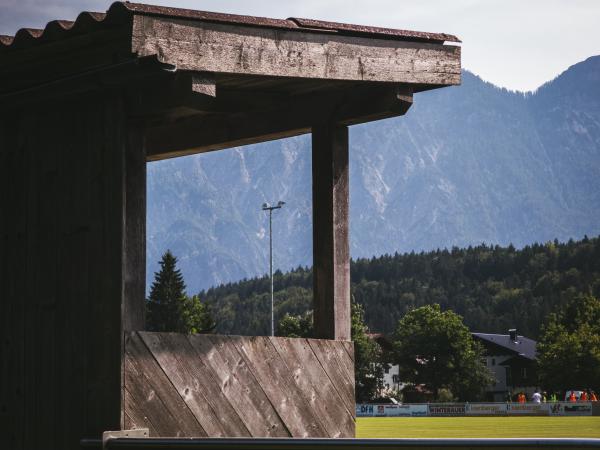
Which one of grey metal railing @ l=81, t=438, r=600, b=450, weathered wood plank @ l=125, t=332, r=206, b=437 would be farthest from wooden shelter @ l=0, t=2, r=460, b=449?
grey metal railing @ l=81, t=438, r=600, b=450

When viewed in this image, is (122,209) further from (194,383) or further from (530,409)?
(530,409)

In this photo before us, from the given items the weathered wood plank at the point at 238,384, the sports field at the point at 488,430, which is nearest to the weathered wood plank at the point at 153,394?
the weathered wood plank at the point at 238,384

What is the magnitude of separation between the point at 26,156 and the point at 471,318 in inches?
7710

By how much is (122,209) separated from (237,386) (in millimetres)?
1293

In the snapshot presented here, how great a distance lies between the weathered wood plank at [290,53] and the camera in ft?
19.6

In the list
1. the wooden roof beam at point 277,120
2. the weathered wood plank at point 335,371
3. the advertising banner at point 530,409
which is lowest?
the advertising banner at point 530,409

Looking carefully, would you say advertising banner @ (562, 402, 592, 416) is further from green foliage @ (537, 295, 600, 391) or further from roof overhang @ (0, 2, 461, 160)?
roof overhang @ (0, 2, 461, 160)

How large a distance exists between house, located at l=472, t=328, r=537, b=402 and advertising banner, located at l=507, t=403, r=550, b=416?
8233 centimetres

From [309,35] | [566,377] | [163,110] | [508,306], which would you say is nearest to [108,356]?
[163,110]

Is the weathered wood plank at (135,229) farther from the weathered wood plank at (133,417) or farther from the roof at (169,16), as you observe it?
the roof at (169,16)

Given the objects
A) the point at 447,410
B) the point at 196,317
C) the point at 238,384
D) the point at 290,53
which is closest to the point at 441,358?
the point at 196,317

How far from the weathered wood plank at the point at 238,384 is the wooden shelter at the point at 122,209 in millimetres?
11

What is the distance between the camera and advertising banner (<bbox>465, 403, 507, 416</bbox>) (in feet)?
233

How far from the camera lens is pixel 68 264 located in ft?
21.2
